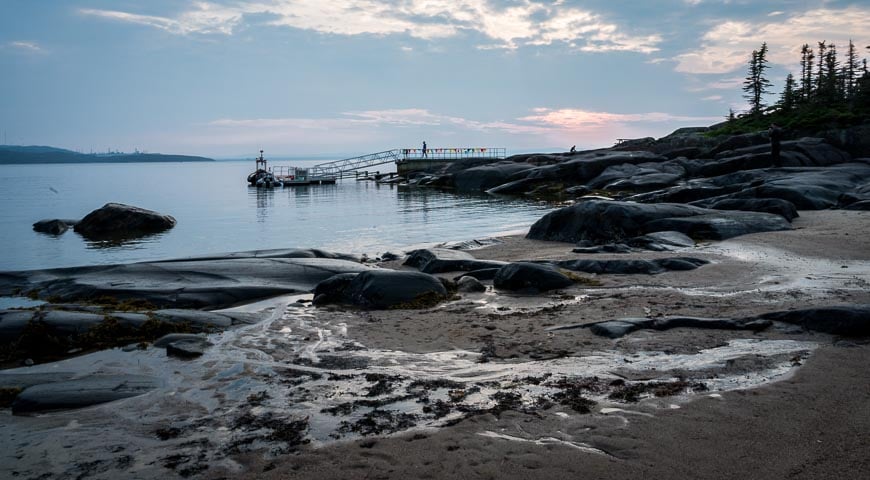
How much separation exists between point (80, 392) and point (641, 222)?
48.0 feet

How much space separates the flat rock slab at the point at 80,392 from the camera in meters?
6.02

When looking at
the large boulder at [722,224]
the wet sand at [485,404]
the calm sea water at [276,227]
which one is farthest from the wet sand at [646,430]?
the calm sea water at [276,227]

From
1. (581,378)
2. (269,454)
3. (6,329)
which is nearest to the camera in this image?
(269,454)

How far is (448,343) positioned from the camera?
305 inches

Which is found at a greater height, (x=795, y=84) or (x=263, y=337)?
(x=795, y=84)

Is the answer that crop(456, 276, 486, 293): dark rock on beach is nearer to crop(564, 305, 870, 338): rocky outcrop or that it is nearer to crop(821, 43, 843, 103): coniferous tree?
crop(564, 305, 870, 338): rocky outcrop

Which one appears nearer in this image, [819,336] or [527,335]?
[819,336]

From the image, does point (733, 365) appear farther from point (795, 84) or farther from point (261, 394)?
point (795, 84)

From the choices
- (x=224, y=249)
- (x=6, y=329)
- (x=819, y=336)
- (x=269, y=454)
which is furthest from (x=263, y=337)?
(x=224, y=249)

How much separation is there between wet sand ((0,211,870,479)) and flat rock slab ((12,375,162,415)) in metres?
0.18

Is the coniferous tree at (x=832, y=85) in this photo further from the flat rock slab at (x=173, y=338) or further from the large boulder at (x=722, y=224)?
the flat rock slab at (x=173, y=338)

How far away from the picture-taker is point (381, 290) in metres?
10.4

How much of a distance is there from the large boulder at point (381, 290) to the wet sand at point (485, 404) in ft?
2.63

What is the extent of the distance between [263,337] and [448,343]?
8.63ft
